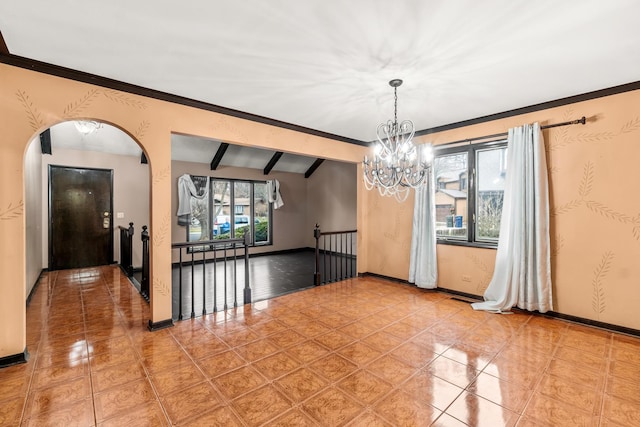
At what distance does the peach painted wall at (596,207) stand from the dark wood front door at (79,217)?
758 centimetres

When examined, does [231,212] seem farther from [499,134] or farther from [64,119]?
[499,134]

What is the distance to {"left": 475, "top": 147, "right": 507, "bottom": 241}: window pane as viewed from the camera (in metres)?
4.02

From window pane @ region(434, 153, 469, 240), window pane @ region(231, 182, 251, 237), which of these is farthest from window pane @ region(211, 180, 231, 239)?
window pane @ region(434, 153, 469, 240)

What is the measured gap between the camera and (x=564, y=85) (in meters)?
3.04

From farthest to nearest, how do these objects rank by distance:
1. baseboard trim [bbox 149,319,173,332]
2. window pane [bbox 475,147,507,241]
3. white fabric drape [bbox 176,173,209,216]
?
white fabric drape [bbox 176,173,209,216] → window pane [bbox 475,147,507,241] → baseboard trim [bbox 149,319,173,332]

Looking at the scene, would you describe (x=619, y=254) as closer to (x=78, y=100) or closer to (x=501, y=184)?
(x=501, y=184)

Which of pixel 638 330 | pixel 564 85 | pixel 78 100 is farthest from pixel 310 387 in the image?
pixel 564 85

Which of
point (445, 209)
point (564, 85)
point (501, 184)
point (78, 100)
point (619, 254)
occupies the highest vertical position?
point (564, 85)

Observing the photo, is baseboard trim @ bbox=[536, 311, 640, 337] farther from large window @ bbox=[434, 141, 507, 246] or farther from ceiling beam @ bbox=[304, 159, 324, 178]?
ceiling beam @ bbox=[304, 159, 324, 178]

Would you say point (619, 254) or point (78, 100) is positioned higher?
point (78, 100)

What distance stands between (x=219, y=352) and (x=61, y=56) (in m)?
2.91

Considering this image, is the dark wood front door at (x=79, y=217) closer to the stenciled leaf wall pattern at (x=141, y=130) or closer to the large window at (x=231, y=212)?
the large window at (x=231, y=212)

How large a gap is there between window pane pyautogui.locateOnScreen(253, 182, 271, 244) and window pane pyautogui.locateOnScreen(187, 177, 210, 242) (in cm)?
139

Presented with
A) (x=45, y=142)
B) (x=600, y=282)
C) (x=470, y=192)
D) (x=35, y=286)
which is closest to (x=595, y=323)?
(x=600, y=282)
